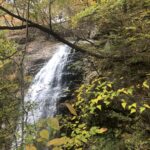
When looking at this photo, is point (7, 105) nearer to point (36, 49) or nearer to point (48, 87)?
point (48, 87)

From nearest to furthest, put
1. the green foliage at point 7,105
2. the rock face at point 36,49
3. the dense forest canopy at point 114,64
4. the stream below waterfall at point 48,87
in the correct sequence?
the dense forest canopy at point 114,64, the green foliage at point 7,105, the stream below waterfall at point 48,87, the rock face at point 36,49

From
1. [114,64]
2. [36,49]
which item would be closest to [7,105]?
[114,64]

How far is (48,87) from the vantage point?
399 inches

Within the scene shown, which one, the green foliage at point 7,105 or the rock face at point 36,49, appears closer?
the green foliage at point 7,105

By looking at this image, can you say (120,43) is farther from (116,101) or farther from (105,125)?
(105,125)

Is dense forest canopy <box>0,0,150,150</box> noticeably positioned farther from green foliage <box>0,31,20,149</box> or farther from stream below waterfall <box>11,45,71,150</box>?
stream below waterfall <box>11,45,71,150</box>

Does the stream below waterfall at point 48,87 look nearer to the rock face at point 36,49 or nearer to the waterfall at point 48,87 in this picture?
the waterfall at point 48,87

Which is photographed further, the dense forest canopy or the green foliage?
the green foliage

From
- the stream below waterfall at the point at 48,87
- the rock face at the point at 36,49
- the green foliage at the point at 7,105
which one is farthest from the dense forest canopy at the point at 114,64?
the rock face at the point at 36,49

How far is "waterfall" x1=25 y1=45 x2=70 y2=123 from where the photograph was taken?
888 cm

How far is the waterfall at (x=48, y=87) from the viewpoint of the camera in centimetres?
888

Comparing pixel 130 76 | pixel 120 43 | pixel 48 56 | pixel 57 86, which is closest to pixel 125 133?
pixel 130 76

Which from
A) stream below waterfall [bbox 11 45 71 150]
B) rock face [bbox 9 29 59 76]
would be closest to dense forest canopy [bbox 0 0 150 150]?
stream below waterfall [bbox 11 45 71 150]

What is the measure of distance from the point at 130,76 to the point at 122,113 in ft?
2.45
